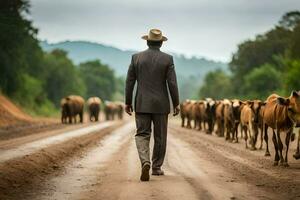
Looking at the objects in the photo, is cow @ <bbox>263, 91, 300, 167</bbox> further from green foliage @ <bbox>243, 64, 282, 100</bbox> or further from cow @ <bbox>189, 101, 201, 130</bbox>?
green foliage @ <bbox>243, 64, 282, 100</bbox>

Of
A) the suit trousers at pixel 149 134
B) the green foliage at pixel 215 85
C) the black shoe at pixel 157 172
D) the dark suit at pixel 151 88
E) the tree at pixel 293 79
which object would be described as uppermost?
the green foliage at pixel 215 85

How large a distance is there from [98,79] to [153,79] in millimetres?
136337

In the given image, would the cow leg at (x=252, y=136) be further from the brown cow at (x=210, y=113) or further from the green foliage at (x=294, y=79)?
the green foliage at (x=294, y=79)

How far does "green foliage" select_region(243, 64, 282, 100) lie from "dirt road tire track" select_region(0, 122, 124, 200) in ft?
213

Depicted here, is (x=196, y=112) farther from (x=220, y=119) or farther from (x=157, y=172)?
(x=157, y=172)

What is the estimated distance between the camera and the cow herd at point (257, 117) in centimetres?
1609

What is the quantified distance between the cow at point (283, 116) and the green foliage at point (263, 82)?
63.8 metres

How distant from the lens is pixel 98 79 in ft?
487

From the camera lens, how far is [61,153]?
18125mm

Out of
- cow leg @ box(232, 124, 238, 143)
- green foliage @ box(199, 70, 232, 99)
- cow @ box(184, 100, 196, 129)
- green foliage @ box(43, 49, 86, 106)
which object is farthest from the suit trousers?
green foliage @ box(199, 70, 232, 99)

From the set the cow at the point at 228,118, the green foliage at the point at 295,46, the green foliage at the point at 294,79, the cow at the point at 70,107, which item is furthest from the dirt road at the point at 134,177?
the green foliage at the point at 295,46

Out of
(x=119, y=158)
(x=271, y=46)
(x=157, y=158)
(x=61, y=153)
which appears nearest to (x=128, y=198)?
(x=157, y=158)

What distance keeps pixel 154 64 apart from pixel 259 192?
10.7 feet

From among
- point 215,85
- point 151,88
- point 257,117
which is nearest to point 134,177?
point 151,88
